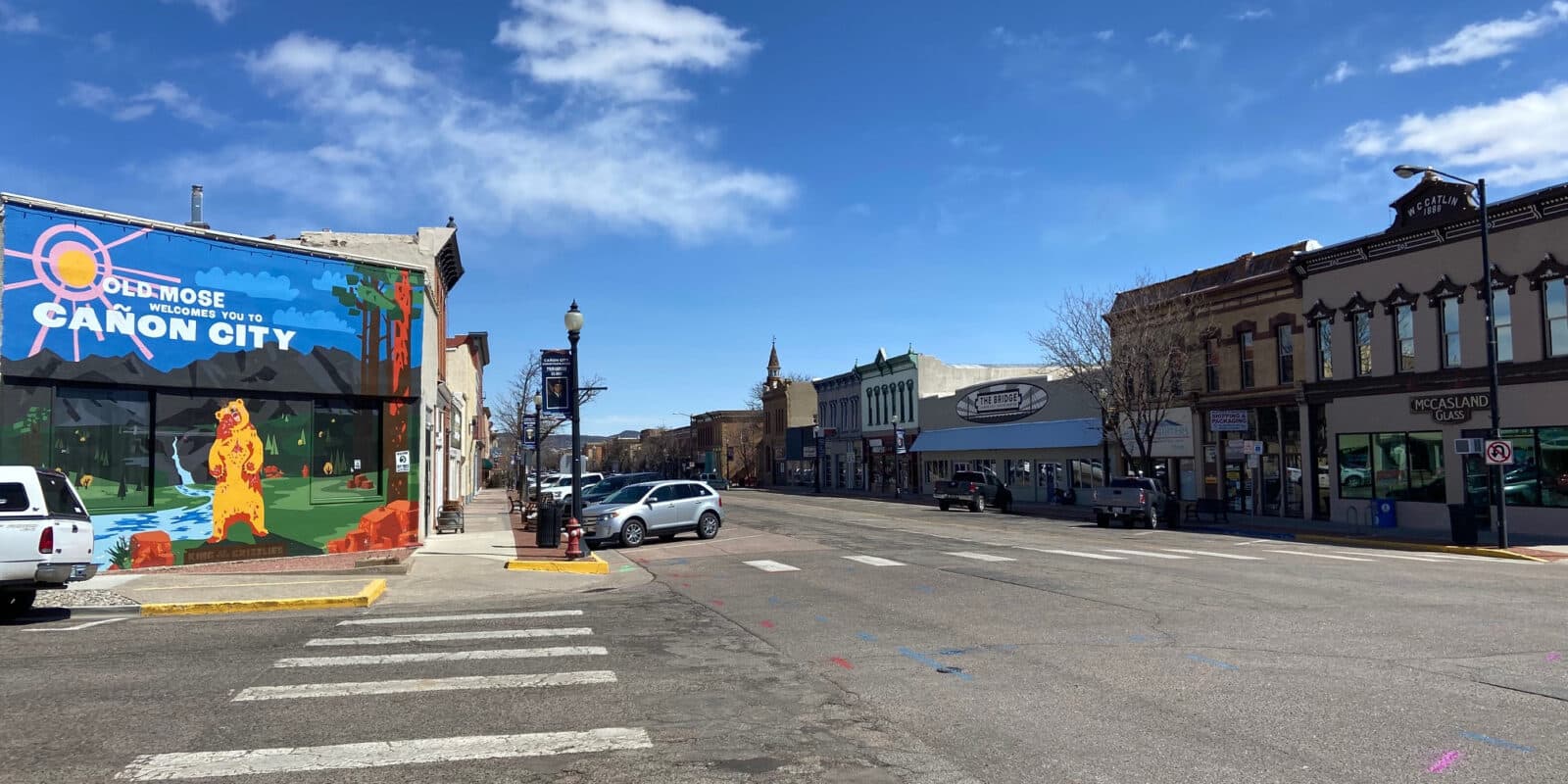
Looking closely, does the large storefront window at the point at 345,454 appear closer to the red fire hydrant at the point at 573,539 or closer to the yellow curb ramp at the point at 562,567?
the yellow curb ramp at the point at 562,567

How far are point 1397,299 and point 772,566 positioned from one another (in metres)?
22.3

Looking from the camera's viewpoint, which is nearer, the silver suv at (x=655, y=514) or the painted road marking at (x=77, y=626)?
the painted road marking at (x=77, y=626)

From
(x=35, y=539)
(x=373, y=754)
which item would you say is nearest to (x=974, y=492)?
(x=35, y=539)

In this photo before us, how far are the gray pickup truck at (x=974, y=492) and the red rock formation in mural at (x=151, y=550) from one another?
3160cm

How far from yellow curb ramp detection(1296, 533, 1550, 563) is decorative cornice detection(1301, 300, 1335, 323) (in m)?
8.91

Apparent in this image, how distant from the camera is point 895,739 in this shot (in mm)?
6785

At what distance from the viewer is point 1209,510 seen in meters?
34.6

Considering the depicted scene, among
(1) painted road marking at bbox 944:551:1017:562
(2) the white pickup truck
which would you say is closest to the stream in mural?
(2) the white pickup truck

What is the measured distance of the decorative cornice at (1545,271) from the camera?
25609 millimetres

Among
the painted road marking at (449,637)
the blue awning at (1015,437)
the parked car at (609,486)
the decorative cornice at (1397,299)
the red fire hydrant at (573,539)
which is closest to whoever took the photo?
the painted road marking at (449,637)

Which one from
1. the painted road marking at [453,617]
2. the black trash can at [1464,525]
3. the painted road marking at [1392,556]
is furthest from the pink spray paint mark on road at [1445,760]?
the black trash can at [1464,525]

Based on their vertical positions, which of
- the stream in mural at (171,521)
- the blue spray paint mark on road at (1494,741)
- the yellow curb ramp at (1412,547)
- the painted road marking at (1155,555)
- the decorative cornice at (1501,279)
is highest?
the decorative cornice at (1501,279)

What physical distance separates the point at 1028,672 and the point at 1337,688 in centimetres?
239

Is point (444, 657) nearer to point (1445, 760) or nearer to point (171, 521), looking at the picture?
point (1445, 760)
